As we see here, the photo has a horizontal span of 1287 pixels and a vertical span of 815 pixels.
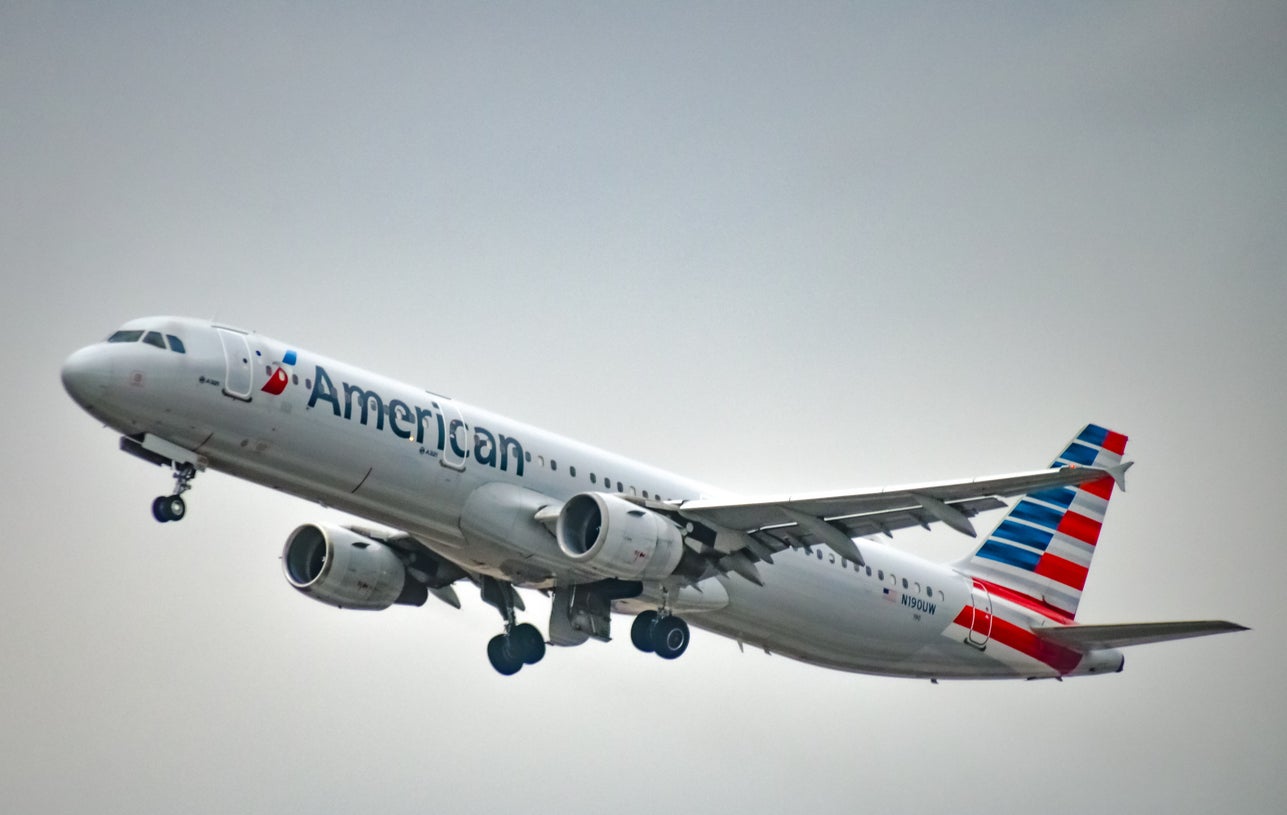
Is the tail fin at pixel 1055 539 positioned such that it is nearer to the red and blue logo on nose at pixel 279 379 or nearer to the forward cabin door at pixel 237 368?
the red and blue logo on nose at pixel 279 379

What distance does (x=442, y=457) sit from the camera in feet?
108

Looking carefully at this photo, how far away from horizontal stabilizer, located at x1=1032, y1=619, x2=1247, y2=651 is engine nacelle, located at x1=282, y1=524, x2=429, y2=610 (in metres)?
16.6

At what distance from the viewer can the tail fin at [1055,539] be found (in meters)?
44.1

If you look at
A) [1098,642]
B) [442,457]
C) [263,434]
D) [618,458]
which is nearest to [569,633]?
[618,458]

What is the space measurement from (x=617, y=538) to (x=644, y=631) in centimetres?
370

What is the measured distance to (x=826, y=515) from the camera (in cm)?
3431

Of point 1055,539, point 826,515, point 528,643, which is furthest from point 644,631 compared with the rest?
point 1055,539

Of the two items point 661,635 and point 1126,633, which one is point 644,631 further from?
point 1126,633

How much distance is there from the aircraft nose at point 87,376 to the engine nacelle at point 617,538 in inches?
371

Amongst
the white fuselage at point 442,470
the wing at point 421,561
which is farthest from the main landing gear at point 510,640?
the white fuselage at point 442,470

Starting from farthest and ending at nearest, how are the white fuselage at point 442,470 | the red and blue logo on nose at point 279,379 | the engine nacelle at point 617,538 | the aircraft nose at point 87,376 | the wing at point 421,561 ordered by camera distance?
the wing at point 421,561, the engine nacelle at point 617,538, the red and blue logo on nose at point 279,379, the white fuselage at point 442,470, the aircraft nose at point 87,376

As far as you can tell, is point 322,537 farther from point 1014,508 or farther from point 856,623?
Answer: point 1014,508

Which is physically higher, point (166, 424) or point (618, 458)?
point (618, 458)

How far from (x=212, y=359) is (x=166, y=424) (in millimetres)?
1513
